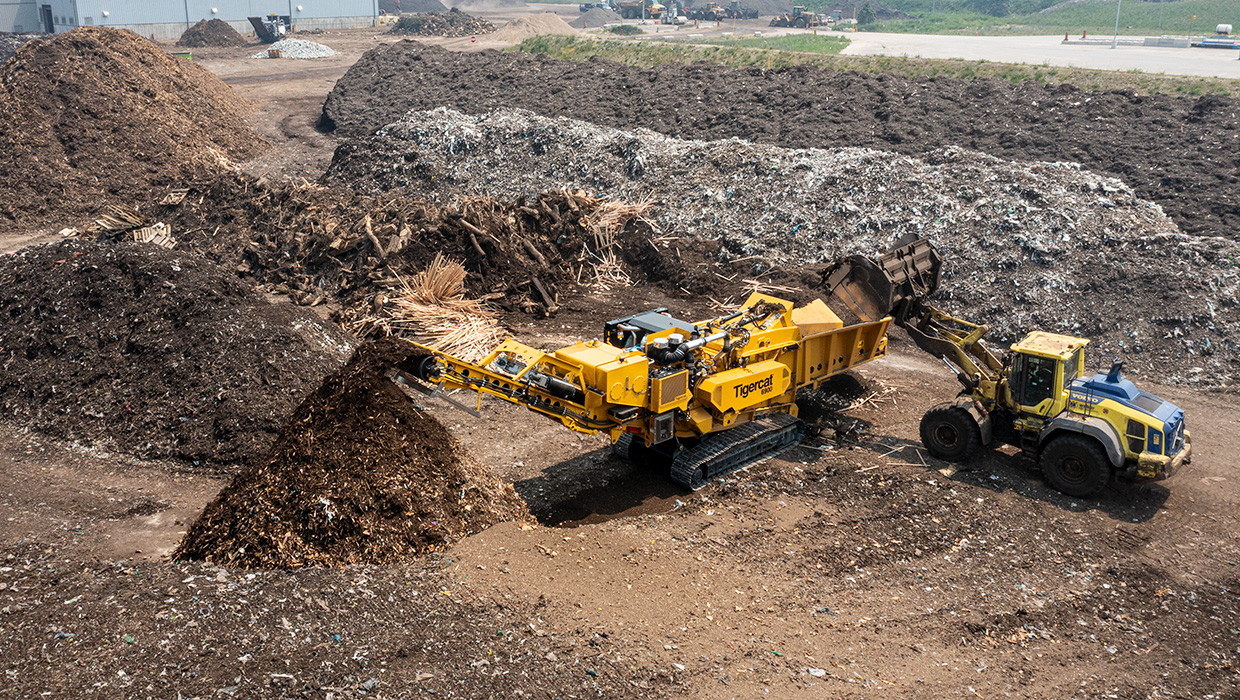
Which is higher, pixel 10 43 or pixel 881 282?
pixel 10 43

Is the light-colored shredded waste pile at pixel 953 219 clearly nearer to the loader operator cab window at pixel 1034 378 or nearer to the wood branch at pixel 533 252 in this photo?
the wood branch at pixel 533 252

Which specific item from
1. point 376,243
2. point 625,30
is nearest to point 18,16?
point 625,30

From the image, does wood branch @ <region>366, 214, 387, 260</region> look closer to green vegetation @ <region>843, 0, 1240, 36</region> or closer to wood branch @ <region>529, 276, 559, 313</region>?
wood branch @ <region>529, 276, 559, 313</region>

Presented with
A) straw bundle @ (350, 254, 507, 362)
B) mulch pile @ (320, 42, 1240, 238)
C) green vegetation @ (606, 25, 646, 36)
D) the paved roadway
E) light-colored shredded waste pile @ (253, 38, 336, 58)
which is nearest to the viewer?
straw bundle @ (350, 254, 507, 362)

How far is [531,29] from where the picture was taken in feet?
180

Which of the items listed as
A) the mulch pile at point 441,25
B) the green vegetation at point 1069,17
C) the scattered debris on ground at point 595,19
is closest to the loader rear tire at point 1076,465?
the green vegetation at point 1069,17

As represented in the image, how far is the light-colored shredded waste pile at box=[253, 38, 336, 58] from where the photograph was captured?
154 ft

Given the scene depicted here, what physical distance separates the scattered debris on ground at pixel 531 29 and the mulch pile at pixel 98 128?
25788 mm

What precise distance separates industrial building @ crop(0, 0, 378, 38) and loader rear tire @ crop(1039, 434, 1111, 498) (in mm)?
53670

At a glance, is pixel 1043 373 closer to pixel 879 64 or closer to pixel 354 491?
pixel 354 491

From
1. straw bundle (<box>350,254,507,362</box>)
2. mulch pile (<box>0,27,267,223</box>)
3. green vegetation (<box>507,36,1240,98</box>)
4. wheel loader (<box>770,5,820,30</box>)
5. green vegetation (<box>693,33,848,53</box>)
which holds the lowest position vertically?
straw bundle (<box>350,254,507,362</box>)

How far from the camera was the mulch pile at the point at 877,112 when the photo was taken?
21.1 meters

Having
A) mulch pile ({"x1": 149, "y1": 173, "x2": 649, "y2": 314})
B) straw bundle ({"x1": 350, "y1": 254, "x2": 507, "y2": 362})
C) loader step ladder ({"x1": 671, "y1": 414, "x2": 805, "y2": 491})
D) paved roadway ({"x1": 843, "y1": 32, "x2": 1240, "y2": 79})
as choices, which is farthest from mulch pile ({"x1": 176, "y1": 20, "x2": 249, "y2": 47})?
loader step ladder ({"x1": 671, "y1": 414, "x2": 805, "y2": 491})

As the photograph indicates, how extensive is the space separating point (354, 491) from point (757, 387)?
15.8 ft
